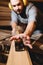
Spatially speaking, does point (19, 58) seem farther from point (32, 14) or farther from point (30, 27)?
point (32, 14)

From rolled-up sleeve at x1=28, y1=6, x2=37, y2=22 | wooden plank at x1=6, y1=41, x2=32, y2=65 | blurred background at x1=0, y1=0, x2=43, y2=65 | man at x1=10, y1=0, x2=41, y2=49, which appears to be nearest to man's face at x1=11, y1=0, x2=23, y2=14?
man at x1=10, y1=0, x2=41, y2=49

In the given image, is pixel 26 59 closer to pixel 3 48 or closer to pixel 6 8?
pixel 3 48

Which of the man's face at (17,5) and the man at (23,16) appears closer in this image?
the man at (23,16)

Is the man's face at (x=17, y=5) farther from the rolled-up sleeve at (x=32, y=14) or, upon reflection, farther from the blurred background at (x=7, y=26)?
the blurred background at (x=7, y=26)

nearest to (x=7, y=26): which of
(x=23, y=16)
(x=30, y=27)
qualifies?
(x=23, y=16)

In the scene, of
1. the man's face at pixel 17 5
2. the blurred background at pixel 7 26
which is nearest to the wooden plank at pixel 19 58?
the blurred background at pixel 7 26

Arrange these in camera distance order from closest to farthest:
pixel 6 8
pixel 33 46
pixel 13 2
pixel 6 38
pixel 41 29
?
pixel 33 46, pixel 6 38, pixel 13 2, pixel 41 29, pixel 6 8

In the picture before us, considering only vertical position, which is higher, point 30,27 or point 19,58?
point 30,27

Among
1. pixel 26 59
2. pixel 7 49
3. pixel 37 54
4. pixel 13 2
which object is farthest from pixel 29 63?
pixel 13 2

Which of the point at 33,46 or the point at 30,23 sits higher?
the point at 30,23

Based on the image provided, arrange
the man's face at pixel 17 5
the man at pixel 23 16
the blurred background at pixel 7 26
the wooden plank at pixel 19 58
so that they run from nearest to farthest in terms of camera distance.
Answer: the wooden plank at pixel 19 58, the blurred background at pixel 7 26, the man at pixel 23 16, the man's face at pixel 17 5

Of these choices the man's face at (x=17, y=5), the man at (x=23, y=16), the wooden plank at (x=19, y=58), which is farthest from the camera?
the man's face at (x=17, y=5)

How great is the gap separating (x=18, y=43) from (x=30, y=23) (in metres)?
0.35

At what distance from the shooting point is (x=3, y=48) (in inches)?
79.4
